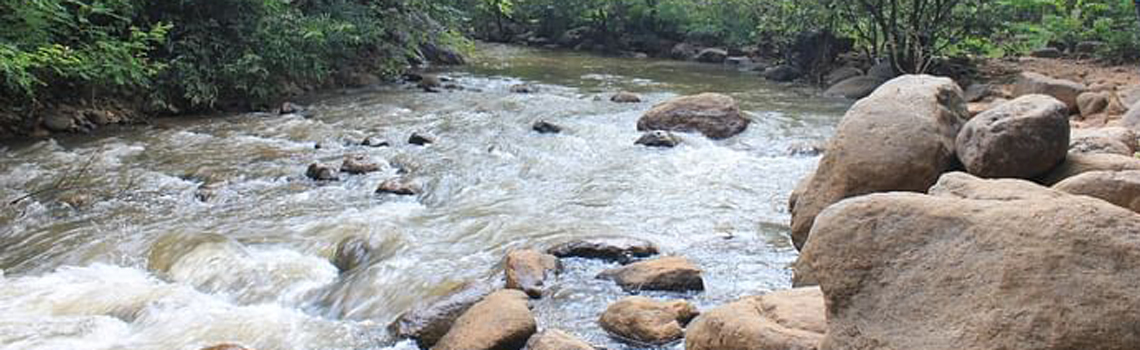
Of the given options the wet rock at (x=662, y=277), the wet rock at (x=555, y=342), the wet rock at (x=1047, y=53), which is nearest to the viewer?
the wet rock at (x=555, y=342)

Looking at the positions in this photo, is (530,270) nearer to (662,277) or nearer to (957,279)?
(662,277)

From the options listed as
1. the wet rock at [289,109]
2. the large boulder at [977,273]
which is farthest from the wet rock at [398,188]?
the large boulder at [977,273]

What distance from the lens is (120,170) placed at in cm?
912

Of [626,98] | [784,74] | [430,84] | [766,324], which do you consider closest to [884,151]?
[766,324]

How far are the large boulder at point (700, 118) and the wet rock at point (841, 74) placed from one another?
5.80 m

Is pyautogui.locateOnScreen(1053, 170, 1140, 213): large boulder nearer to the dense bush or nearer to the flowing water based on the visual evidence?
the flowing water

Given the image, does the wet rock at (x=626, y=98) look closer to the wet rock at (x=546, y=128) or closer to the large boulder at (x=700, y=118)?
the large boulder at (x=700, y=118)

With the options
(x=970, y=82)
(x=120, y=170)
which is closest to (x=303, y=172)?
(x=120, y=170)

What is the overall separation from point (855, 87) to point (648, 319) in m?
11.8

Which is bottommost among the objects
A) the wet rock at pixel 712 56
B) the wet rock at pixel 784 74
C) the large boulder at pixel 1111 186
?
the wet rock at pixel 712 56

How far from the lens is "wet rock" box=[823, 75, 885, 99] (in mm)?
15094

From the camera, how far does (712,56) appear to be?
77.5 feet

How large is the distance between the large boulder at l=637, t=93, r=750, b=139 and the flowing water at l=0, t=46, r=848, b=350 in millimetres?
331

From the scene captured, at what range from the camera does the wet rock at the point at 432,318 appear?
491 centimetres
